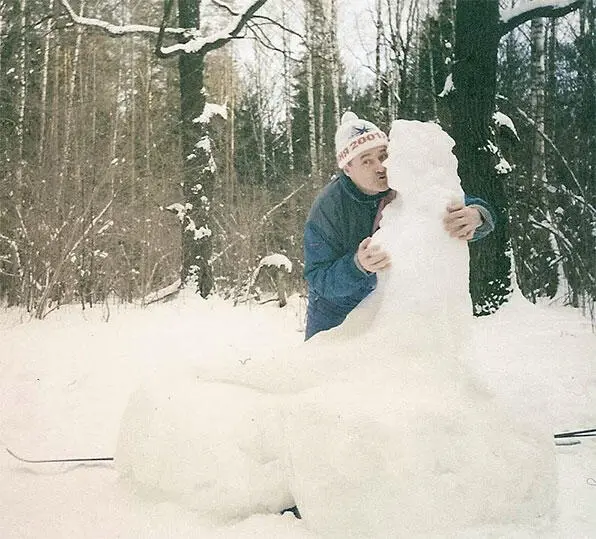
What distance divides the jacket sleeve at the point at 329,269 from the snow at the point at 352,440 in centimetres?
6

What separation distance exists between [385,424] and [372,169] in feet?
1.77

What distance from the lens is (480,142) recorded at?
2514 mm

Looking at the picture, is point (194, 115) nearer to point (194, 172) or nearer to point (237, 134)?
point (194, 172)

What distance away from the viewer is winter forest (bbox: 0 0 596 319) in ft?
6.17

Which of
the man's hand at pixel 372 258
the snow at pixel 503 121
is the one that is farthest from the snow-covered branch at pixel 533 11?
the man's hand at pixel 372 258

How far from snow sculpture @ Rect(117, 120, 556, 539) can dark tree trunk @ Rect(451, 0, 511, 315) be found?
141 centimetres

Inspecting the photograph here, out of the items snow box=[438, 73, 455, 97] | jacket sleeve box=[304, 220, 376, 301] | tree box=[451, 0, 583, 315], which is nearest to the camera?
jacket sleeve box=[304, 220, 376, 301]

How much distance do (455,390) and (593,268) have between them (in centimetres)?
131

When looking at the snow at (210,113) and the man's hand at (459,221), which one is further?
the snow at (210,113)

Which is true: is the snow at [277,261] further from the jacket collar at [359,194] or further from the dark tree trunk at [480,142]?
the jacket collar at [359,194]

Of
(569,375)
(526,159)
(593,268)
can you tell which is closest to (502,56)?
(526,159)

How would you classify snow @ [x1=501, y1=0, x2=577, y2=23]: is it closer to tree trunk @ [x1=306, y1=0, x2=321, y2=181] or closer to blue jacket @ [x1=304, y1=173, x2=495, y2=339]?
tree trunk @ [x1=306, y1=0, x2=321, y2=181]

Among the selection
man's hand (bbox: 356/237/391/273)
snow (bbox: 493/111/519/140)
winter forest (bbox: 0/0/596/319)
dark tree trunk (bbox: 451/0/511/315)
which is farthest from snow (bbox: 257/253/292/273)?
man's hand (bbox: 356/237/391/273)

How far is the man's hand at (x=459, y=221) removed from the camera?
1.07 meters
